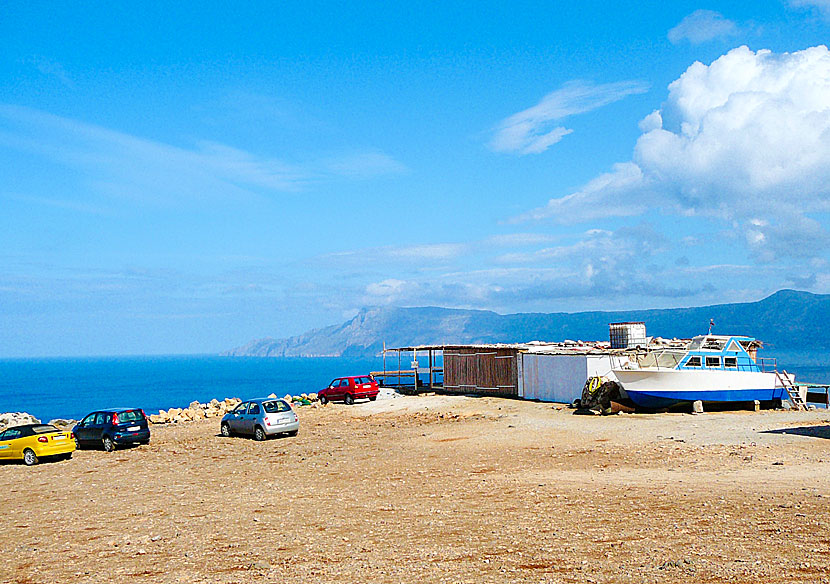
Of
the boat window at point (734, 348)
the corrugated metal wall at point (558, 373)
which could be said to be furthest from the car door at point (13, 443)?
the boat window at point (734, 348)

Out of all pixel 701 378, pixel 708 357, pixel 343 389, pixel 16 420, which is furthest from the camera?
pixel 16 420

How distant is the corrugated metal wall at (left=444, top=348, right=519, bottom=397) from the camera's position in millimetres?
41625

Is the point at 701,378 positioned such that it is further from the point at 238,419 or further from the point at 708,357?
the point at 238,419

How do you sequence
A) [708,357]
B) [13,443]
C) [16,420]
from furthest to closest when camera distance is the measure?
[16,420] → [708,357] → [13,443]

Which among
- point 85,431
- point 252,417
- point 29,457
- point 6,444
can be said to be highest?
point 252,417

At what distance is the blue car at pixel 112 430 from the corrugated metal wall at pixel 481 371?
19958 mm

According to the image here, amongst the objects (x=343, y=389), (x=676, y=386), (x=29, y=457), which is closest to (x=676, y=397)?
(x=676, y=386)

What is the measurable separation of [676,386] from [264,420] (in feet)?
54.9

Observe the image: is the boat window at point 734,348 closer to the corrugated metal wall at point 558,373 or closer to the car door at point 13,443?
the corrugated metal wall at point 558,373

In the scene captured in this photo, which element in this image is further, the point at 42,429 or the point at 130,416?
the point at 130,416

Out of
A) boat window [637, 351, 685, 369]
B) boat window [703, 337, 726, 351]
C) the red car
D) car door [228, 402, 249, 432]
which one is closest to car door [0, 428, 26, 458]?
car door [228, 402, 249, 432]

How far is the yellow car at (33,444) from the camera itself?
25.1 meters

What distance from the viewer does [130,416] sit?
2820 centimetres

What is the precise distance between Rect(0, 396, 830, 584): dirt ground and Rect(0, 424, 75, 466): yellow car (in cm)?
61
